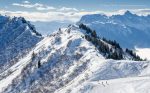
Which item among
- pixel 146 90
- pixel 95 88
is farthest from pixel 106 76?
pixel 146 90

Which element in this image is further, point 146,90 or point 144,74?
point 144,74

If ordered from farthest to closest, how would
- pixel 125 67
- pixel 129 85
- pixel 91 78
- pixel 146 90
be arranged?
pixel 125 67, pixel 91 78, pixel 129 85, pixel 146 90

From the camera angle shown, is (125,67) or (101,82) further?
(125,67)

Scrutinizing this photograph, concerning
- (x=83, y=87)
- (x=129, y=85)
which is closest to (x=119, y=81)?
(x=129, y=85)

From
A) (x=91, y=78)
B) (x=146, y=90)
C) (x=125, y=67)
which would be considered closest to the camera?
(x=146, y=90)

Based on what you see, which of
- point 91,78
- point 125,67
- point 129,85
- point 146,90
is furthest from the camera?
point 125,67

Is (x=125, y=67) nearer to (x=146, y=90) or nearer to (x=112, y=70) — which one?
(x=112, y=70)

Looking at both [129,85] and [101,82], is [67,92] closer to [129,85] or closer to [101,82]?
[101,82]
